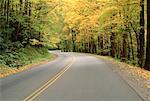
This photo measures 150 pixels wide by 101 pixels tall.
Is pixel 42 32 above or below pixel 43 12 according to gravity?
below

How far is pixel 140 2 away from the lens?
2967 centimetres

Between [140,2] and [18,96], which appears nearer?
[18,96]

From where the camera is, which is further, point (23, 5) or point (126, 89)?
point (23, 5)

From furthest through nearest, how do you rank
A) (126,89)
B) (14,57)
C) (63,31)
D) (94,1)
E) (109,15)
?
(63,31)
(94,1)
(109,15)
(14,57)
(126,89)

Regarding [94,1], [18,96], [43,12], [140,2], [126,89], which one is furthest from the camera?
[43,12]

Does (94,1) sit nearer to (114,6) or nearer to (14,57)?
(114,6)

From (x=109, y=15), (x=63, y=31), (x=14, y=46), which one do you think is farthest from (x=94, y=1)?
(x=63, y=31)

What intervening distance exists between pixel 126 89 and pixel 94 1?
94.4 ft

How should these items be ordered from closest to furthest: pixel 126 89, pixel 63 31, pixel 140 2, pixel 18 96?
pixel 18 96
pixel 126 89
pixel 140 2
pixel 63 31

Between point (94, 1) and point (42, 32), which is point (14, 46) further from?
point (94, 1)

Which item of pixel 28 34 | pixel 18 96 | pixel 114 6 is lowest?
pixel 18 96

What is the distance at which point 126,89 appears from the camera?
14750 millimetres

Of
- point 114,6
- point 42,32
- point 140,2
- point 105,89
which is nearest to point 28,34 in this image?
point 42,32

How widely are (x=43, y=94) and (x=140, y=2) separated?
18929 millimetres
